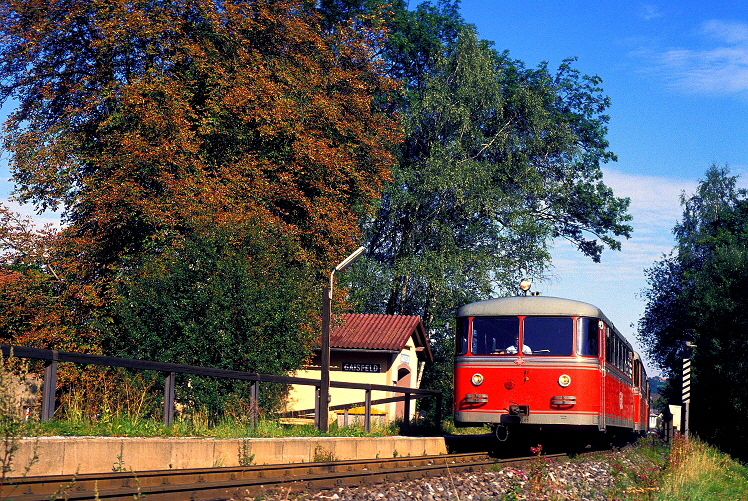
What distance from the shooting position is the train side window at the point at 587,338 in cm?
1744

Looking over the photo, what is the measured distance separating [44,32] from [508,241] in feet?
65.6

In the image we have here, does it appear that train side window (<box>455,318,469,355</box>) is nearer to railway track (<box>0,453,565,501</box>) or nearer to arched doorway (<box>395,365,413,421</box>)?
railway track (<box>0,453,565,501</box>)

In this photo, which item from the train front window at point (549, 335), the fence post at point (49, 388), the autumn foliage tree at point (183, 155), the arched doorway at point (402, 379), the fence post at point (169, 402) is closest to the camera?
the fence post at point (49, 388)

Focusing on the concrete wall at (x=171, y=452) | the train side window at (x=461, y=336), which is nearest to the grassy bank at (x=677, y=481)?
the train side window at (x=461, y=336)

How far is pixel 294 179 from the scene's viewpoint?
27891mm

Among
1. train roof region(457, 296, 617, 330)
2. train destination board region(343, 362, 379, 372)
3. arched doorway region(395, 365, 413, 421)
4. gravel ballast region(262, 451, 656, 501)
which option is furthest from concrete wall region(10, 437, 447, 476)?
arched doorway region(395, 365, 413, 421)

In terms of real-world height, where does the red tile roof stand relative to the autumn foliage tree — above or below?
below

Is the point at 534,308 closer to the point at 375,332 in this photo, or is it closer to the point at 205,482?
the point at 205,482

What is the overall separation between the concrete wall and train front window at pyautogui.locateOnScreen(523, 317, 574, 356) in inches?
132

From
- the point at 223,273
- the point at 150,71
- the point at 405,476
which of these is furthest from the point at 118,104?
the point at 405,476

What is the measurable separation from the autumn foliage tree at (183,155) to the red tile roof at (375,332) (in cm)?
448

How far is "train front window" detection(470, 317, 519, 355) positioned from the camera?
59.3 feet

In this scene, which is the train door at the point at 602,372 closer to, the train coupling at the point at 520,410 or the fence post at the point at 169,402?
the train coupling at the point at 520,410

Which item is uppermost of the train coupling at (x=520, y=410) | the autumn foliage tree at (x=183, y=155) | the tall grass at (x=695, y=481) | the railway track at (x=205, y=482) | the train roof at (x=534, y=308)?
the autumn foliage tree at (x=183, y=155)
